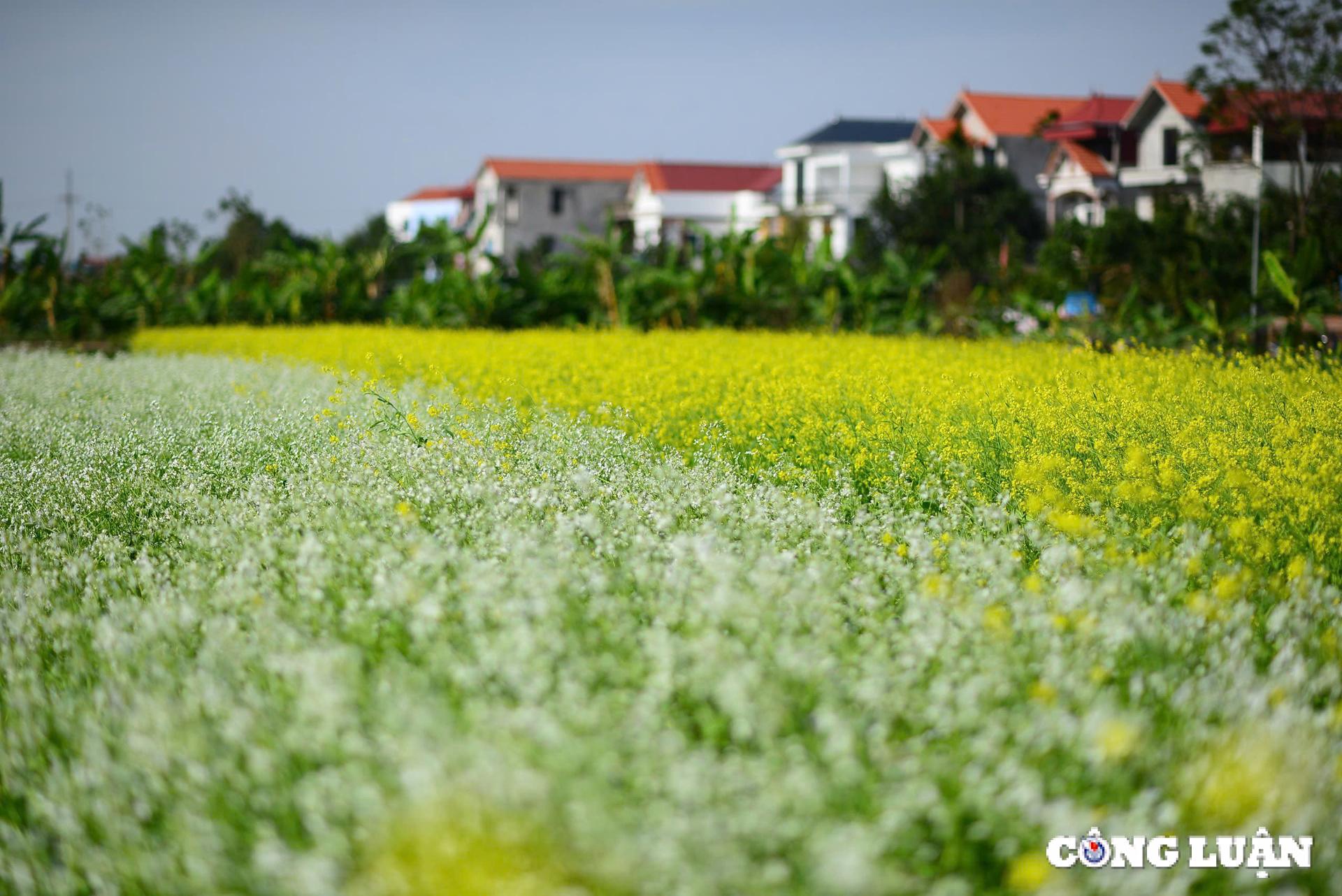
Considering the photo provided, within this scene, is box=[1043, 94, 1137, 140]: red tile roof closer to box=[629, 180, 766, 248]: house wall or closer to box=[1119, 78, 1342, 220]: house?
box=[1119, 78, 1342, 220]: house

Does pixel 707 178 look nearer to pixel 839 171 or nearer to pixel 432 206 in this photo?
pixel 839 171

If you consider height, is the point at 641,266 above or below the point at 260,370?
above

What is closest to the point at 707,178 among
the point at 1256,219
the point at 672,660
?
the point at 1256,219

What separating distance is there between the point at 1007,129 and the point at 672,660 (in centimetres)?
4959

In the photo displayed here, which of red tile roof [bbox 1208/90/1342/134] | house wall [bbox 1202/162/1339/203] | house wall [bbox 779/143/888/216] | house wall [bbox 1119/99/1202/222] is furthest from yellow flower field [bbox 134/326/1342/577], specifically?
house wall [bbox 779/143/888/216]

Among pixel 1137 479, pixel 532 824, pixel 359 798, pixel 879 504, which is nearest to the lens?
pixel 532 824

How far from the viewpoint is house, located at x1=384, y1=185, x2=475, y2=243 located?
8256 cm

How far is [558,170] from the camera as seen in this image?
67750 mm

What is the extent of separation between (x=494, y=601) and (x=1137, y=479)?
337 centimetres

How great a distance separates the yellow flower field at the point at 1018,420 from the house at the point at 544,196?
2095 inches

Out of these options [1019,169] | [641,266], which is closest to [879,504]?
[641,266]

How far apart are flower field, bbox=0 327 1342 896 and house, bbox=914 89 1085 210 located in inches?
1717

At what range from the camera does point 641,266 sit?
21844mm

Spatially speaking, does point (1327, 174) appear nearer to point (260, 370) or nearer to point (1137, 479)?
point (260, 370)
